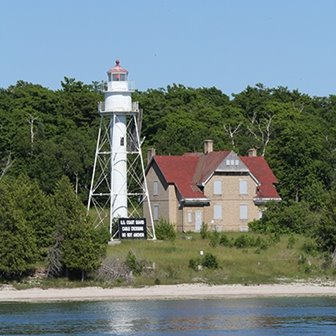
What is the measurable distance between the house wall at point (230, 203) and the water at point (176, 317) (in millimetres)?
18273

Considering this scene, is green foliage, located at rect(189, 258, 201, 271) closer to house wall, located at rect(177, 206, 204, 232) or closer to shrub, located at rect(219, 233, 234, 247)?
shrub, located at rect(219, 233, 234, 247)

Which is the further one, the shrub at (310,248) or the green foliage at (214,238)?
the green foliage at (214,238)

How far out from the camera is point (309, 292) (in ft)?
196

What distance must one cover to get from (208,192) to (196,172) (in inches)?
66.0

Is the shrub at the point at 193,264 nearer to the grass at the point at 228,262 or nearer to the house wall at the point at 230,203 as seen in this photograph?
the grass at the point at 228,262

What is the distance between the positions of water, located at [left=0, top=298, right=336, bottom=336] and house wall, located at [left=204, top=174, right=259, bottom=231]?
18273mm

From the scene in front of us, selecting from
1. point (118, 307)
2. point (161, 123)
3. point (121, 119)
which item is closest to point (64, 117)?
point (161, 123)

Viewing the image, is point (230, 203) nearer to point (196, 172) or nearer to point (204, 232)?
point (196, 172)

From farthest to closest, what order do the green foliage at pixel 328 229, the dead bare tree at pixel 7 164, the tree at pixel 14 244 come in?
the dead bare tree at pixel 7 164
the green foliage at pixel 328 229
the tree at pixel 14 244

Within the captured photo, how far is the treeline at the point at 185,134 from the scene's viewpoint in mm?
75562

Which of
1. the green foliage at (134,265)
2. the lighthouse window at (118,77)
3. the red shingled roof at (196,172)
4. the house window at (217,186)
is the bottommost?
the green foliage at (134,265)

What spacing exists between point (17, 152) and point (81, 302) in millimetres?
34033

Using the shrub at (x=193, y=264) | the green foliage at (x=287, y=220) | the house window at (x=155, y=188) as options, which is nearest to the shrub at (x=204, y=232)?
the green foliage at (x=287, y=220)

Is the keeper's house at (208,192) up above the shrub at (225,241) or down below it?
above
